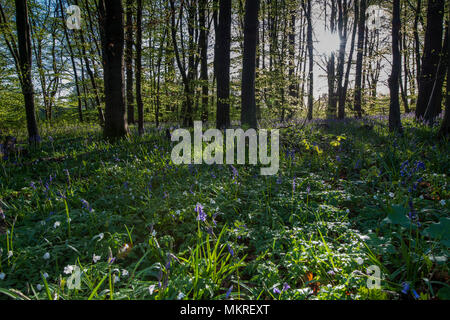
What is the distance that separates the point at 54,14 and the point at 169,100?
545 inches

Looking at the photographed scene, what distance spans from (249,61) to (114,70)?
393 cm

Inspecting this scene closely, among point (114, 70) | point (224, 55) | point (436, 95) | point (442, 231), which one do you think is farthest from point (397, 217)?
point (436, 95)

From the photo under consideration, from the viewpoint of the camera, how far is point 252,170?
4285 millimetres

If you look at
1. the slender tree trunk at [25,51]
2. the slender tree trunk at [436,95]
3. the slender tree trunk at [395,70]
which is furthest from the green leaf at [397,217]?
the slender tree trunk at [25,51]

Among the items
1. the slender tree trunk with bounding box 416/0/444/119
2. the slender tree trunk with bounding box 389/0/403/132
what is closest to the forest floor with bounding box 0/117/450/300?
the slender tree trunk with bounding box 389/0/403/132

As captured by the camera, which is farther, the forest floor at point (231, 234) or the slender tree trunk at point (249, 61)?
the slender tree trunk at point (249, 61)

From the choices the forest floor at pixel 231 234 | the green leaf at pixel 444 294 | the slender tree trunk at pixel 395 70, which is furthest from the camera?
the slender tree trunk at pixel 395 70

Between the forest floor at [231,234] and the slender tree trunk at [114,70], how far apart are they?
8.30 feet

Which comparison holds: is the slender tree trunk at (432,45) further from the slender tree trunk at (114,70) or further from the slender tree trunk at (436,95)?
the slender tree trunk at (114,70)

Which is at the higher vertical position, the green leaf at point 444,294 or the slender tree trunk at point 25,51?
the slender tree trunk at point 25,51

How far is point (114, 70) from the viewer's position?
265 inches

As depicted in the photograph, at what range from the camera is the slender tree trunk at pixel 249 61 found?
21.6ft

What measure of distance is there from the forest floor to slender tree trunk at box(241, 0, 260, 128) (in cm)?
266
